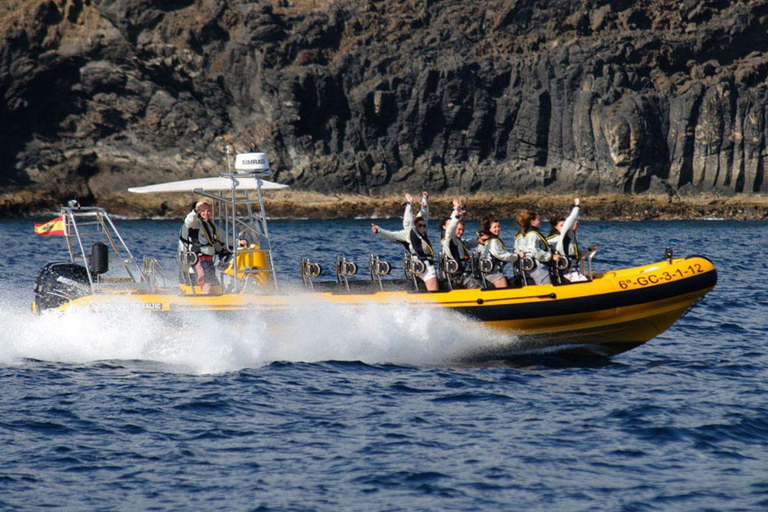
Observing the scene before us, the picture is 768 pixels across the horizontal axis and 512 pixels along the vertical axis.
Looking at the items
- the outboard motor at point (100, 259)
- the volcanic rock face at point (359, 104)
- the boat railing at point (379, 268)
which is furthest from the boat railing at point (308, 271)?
the volcanic rock face at point (359, 104)

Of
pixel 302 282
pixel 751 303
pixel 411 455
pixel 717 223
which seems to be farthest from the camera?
pixel 717 223

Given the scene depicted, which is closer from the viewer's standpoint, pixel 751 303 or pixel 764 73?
pixel 751 303

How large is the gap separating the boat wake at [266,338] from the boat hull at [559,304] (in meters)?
0.12

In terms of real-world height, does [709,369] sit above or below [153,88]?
below

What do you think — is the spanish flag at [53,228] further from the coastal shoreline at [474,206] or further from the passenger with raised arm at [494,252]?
the coastal shoreline at [474,206]

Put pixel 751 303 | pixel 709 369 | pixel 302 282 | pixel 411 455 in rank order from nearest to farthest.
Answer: pixel 411 455 → pixel 709 369 → pixel 302 282 → pixel 751 303

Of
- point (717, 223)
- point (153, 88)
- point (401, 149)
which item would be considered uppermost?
point (153, 88)

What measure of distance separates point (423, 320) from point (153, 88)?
53.8 m

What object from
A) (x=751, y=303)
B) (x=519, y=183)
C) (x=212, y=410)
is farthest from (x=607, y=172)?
(x=212, y=410)

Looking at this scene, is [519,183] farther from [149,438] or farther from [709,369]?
[149,438]

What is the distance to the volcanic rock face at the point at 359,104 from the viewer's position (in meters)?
63.1

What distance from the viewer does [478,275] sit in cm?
1441

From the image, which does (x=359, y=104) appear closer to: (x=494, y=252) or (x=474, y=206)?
(x=474, y=206)

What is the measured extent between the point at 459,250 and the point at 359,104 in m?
50.5
